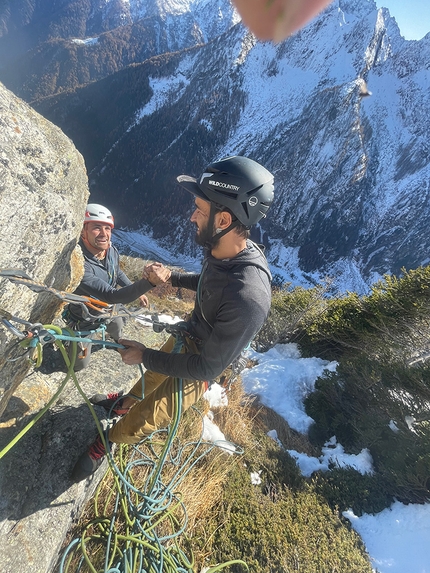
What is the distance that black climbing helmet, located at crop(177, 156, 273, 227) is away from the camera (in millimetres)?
2402

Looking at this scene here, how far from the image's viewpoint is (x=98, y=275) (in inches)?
144

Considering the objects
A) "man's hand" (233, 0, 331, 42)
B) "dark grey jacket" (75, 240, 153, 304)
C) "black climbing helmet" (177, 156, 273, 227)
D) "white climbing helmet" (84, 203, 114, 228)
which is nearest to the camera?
"man's hand" (233, 0, 331, 42)

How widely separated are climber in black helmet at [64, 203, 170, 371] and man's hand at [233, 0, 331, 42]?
81.7 inches

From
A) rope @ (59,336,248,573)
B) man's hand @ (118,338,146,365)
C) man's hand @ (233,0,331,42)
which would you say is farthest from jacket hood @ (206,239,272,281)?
man's hand @ (233,0,331,42)

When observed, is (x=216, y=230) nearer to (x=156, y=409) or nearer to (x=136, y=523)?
(x=156, y=409)

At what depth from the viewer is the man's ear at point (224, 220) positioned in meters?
2.42

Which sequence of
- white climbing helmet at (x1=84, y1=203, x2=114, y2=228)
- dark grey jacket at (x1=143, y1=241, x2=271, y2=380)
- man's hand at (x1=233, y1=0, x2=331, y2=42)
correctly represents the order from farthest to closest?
white climbing helmet at (x1=84, y1=203, x2=114, y2=228), man's hand at (x1=233, y1=0, x2=331, y2=42), dark grey jacket at (x1=143, y1=241, x2=271, y2=380)

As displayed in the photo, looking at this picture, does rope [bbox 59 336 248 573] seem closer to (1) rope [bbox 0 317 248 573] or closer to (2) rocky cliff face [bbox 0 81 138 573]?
(1) rope [bbox 0 317 248 573]

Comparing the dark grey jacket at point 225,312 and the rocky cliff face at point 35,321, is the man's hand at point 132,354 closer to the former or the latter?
the dark grey jacket at point 225,312

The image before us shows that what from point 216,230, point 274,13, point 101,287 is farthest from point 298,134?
point 216,230

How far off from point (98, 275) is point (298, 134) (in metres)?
110

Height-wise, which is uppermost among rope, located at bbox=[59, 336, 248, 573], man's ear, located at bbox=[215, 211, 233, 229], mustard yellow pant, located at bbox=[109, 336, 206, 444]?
man's ear, located at bbox=[215, 211, 233, 229]

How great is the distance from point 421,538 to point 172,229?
319 ft

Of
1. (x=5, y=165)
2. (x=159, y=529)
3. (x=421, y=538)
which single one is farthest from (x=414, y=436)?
(x=5, y=165)
